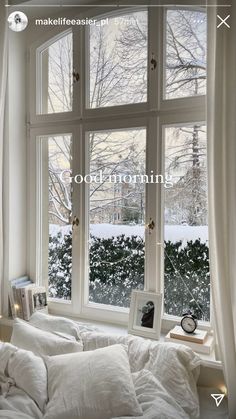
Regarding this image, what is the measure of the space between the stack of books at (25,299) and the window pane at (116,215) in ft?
1.21

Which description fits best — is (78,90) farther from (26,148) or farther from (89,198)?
(89,198)

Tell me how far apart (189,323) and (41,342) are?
0.85 metres

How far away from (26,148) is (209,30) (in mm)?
1511

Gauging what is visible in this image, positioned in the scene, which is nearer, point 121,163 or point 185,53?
point 185,53

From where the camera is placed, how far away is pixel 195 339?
1.73m

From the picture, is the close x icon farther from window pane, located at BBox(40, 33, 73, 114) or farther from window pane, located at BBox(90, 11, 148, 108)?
window pane, located at BBox(40, 33, 73, 114)

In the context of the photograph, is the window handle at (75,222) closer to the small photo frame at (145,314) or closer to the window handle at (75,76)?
the small photo frame at (145,314)

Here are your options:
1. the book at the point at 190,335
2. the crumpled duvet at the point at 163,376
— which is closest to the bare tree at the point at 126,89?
the book at the point at 190,335

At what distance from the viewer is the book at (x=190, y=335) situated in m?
1.73

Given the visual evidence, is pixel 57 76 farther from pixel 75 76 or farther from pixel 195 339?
pixel 195 339

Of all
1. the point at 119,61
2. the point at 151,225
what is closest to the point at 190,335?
the point at 151,225

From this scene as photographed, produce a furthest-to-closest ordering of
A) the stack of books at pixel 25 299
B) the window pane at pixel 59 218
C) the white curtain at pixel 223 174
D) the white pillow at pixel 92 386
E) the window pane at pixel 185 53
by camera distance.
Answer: the window pane at pixel 59 218, the stack of books at pixel 25 299, the window pane at pixel 185 53, the white curtain at pixel 223 174, the white pillow at pixel 92 386

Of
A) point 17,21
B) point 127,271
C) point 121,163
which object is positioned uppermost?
point 17,21

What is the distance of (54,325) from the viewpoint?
193 cm
